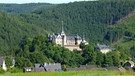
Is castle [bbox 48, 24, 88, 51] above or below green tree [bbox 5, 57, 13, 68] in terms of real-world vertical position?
above

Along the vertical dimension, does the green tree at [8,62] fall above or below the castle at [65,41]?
below

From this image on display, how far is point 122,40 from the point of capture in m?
194

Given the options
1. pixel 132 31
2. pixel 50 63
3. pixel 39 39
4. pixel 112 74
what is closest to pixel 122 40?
pixel 132 31

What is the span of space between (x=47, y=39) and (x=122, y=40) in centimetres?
10085

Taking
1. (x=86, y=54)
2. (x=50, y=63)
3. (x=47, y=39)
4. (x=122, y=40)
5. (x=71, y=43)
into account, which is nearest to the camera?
(x=50, y=63)

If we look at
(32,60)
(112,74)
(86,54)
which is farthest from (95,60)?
(112,74)

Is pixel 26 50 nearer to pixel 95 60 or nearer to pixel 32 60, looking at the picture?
pixel 32 60

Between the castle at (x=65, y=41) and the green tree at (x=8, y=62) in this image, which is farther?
the castle at (x=65, y=41)

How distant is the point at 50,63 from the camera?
80.5 meters

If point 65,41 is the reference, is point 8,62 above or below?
below

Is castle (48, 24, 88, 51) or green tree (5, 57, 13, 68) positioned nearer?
green tree (5, 57, 13, 68)

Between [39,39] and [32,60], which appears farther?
[39,39]

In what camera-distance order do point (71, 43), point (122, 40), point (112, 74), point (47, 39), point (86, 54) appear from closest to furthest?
point (112, 74) → point (86, 54) → point (47, 39) → point (71, 43) → point (122, 40)

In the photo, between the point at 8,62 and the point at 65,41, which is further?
the point at 65,41
